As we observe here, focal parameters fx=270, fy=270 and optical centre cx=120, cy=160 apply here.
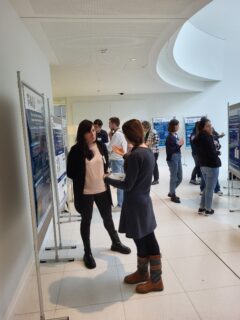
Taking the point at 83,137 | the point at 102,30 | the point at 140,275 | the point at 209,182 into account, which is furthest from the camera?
the point at 209,182

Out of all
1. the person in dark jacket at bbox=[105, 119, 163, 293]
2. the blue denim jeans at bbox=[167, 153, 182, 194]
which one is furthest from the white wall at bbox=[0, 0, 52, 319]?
the blue denim jeans at bbox=[167, 153, 182, 194]

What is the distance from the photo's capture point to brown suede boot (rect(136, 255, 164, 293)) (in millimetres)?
2211

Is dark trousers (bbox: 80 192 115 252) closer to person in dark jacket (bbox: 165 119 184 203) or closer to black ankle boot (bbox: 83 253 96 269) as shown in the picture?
black ankle boot (bbox: 83 253 96 269)

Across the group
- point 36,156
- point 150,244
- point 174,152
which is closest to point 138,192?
point 150,244

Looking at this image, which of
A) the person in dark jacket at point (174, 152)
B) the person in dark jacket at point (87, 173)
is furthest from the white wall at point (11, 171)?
the person in dark jacket at point (174, 152)

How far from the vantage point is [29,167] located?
5.72ft

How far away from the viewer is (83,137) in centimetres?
261

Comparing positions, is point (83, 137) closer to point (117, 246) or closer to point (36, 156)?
point (36, 156)

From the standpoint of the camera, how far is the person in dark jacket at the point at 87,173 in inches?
103

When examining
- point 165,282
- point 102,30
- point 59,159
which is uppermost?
point 102,30

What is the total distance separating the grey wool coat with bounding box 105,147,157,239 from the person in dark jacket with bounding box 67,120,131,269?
0.55 metres

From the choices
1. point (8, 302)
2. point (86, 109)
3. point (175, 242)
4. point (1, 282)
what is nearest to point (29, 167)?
point (1, 282)

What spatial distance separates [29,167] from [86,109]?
24.9 ft

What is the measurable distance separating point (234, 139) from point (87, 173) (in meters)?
2.32
